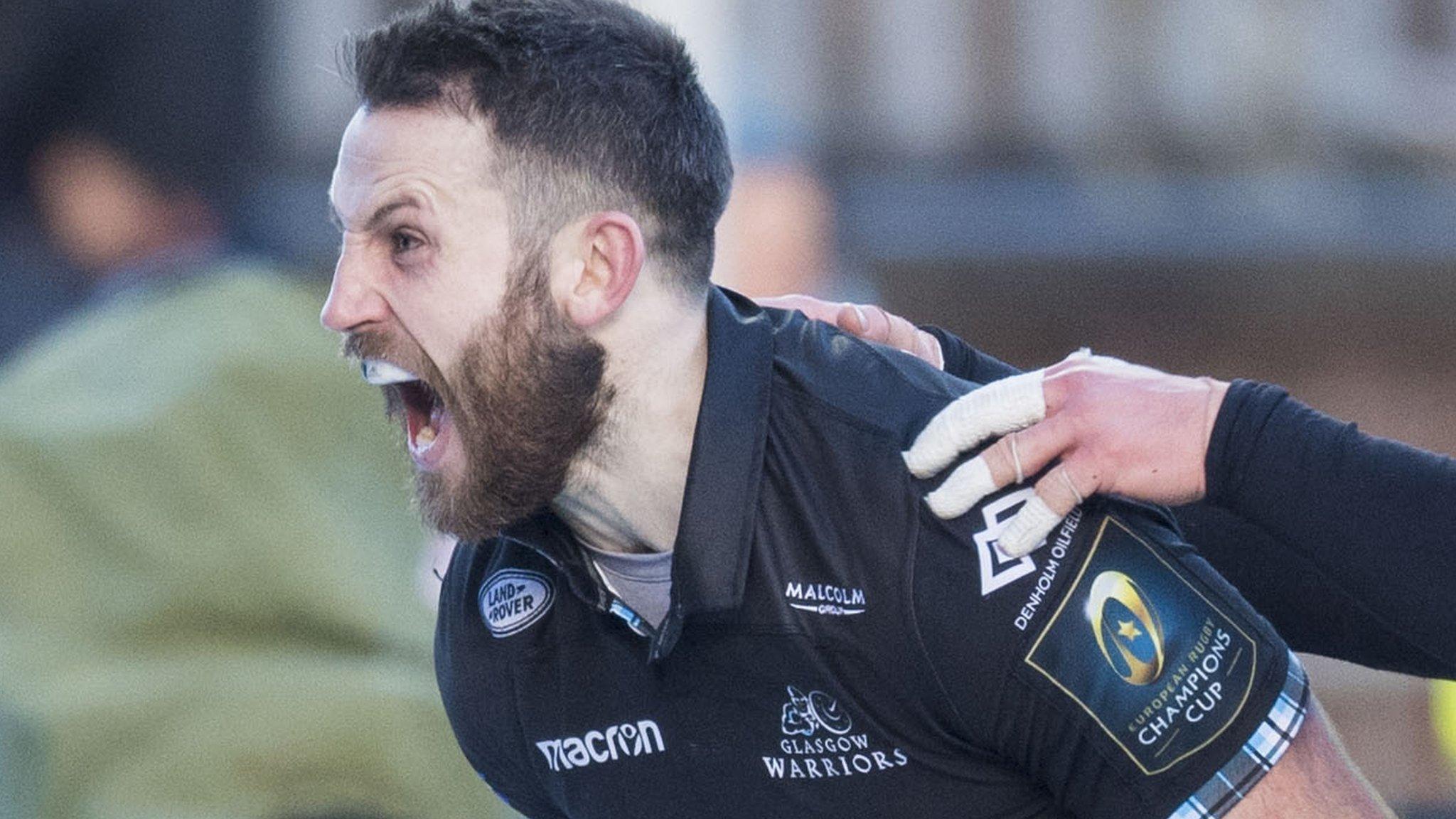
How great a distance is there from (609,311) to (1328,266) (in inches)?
211

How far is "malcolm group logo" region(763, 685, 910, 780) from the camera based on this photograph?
7.14 feet

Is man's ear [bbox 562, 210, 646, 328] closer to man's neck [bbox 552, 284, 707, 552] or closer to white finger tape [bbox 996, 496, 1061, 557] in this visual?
man's neck [bbox 552, 284, 707, 552]

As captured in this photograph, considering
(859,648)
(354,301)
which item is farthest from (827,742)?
(354,301)

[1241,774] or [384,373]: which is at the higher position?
[384,373]

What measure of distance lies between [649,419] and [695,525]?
0.61 feet

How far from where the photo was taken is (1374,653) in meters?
2.30

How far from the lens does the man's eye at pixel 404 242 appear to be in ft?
7.29

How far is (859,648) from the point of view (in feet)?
6.97

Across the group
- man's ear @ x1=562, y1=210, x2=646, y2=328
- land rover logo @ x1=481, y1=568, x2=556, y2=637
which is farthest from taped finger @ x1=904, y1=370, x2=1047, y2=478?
land rover logo @ x1=481, y1=568, x2=556, y2=637

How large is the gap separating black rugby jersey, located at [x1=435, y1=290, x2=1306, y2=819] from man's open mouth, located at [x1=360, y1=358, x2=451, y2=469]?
0.50 ft

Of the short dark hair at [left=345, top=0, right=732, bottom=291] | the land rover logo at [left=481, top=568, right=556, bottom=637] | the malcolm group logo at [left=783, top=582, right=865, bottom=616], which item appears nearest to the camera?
the malcolm group logo at [left=783, top=582, right=865, bottom=616]

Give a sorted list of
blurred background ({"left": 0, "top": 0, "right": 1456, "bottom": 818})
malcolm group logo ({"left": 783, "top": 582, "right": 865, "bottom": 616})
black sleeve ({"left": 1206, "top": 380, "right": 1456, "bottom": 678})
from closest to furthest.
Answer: black sleeve ({"left": 1206, "top": 380, "right": 1456, "bottom": 678}) < malcolm group logo ({"left": 783, "top": 582, "right": 865, "bottom": 616}) < blurred background ({"left": 0, "top": 0, "right": 1456, "bottom": 818})

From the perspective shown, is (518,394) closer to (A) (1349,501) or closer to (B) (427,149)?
(B) (427,149)

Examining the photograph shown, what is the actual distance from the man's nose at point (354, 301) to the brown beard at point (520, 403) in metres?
0.11
